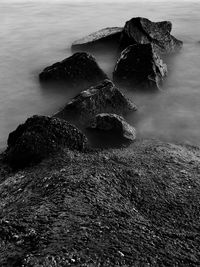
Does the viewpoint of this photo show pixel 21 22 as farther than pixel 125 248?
Yes

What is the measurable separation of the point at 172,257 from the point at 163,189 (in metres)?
1.37

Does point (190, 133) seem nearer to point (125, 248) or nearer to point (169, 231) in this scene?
point (169, 231)

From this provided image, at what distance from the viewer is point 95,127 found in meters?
6.26

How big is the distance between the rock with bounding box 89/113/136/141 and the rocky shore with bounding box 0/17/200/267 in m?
0.02

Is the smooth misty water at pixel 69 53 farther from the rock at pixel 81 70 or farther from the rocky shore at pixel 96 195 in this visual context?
the rocky shore at pixel 96 195

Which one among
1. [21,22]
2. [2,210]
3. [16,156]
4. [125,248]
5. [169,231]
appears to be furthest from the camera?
[21,22]

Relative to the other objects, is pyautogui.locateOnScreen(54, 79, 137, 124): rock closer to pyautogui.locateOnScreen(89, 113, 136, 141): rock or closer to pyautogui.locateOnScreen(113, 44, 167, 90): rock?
pyautogui.locateOnScreen(89, 113, 136, 141): rock

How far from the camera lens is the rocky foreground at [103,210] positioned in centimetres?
319

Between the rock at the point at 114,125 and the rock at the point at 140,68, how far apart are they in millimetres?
2136

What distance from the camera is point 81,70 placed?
26.6ft

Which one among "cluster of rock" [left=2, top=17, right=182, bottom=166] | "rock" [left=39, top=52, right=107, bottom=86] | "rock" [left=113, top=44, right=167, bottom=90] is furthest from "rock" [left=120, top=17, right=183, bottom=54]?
"rock" [left=39, top=52, right=107, bottom=86]

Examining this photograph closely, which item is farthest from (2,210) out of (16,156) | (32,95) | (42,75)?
(42,75)

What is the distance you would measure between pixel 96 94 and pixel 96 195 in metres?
3.09

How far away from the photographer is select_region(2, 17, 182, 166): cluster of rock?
17.4ft
